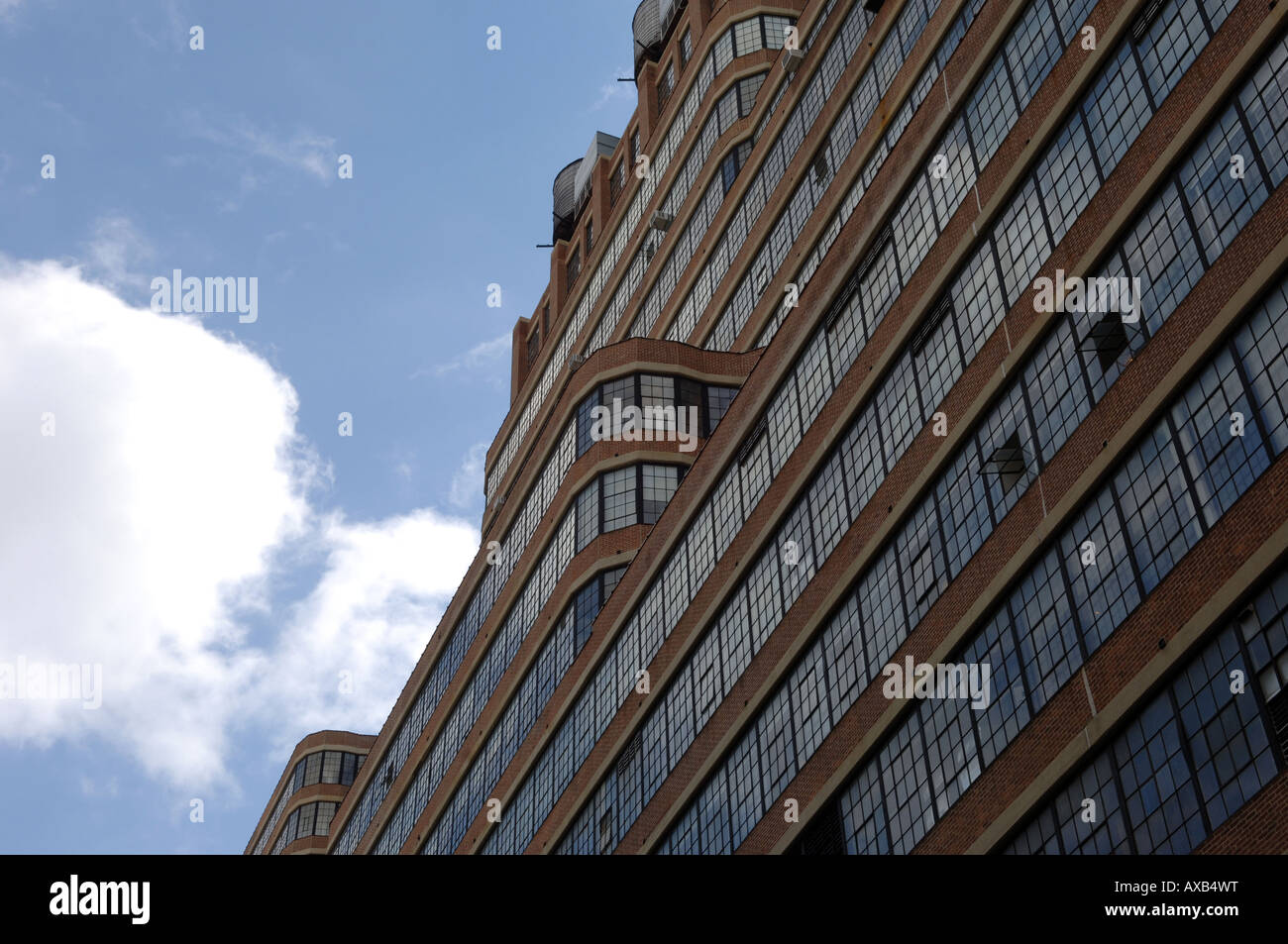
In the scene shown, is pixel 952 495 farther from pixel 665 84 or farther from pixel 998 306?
pixel 665 84

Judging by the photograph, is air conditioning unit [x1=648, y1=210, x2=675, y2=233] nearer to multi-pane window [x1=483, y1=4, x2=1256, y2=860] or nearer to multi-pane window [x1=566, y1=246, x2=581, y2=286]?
multi-pane window [x1=566, y1=246, x2=581, y2=286]

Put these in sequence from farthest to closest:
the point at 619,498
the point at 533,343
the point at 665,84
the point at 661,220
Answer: the point at 533,343, the point at 665,84, the point at 661,220, the point at 619,498

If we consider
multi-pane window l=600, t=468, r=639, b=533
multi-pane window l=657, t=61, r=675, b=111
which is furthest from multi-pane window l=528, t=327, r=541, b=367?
multi-pane window l=600, t=468, r=639, b=533

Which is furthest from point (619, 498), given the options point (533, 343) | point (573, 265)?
point (533, 343)

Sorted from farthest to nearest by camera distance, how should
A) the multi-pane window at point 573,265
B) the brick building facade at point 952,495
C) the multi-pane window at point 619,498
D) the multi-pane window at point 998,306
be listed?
1. the multi-pane window at point 573,265
2. the multi-pane window at point 619,498
3. the multi-pane window at point 998,306
4. the brick building facade at point 952,495

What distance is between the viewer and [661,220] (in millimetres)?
69250

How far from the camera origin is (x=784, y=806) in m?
32.8

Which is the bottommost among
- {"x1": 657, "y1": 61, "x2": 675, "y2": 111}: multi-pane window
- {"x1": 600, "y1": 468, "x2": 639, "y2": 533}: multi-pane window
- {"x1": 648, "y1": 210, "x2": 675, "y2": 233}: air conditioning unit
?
{"x1": 600, "y1": 468, "x2": 639, "y2": 533}: multi-pane window

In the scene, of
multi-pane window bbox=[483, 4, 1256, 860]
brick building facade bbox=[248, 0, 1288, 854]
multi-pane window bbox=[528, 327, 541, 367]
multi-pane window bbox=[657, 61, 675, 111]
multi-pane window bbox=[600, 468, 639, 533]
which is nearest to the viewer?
brick building facade bbox=[248, 0, 1288, 854]

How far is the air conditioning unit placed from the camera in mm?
69125

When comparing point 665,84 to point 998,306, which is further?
point 665,84

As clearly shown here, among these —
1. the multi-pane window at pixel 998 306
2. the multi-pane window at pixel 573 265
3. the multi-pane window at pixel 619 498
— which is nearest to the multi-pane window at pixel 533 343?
the multi-pane window at pixel 573 265

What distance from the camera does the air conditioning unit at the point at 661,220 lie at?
69.1 m

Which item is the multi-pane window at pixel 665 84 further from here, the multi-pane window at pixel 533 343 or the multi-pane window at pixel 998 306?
the multi-pane window at pixel 998 306
